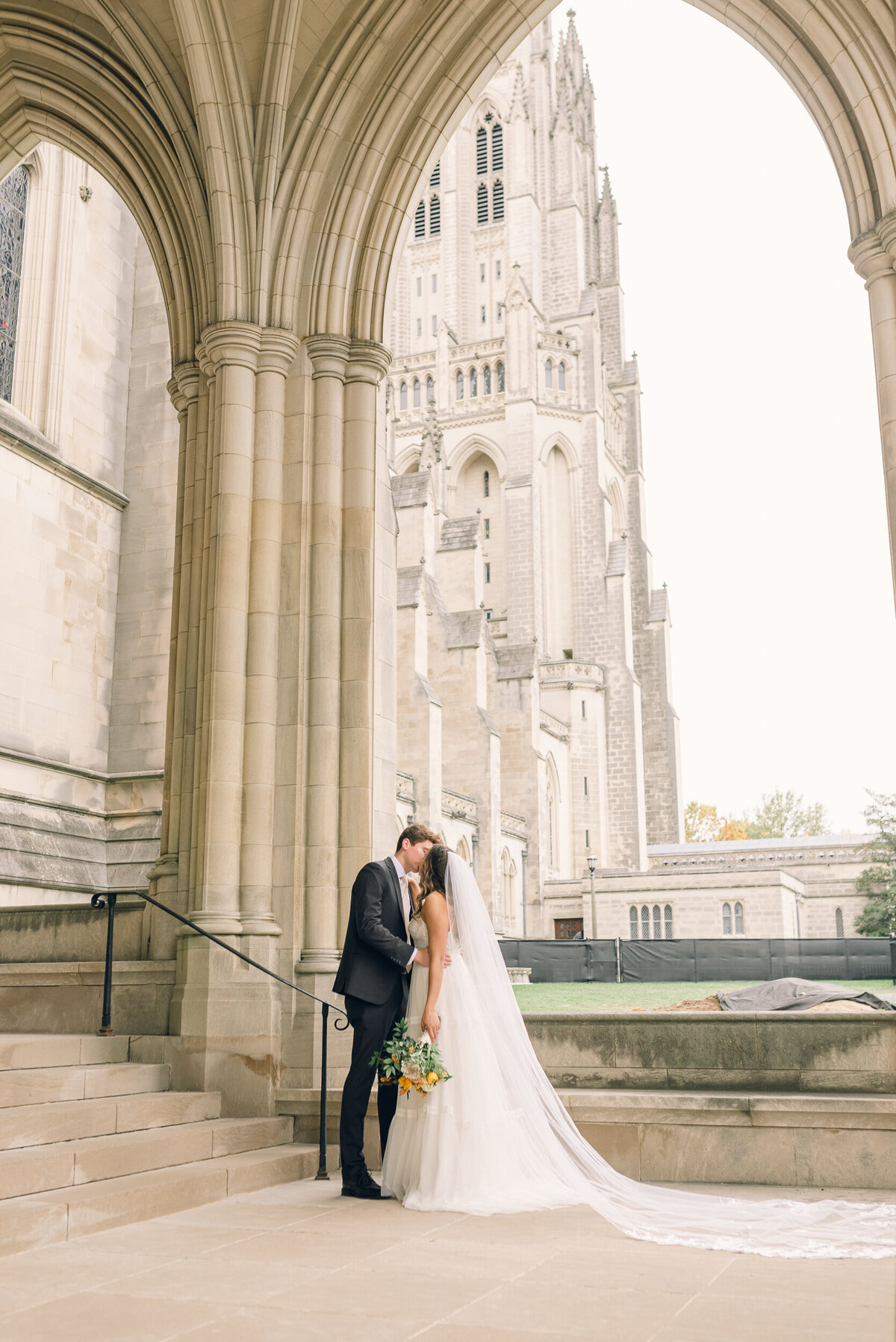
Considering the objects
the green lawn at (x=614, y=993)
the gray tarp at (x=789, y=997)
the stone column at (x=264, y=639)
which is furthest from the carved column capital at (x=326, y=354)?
the green lawn at (x=614, y=993)

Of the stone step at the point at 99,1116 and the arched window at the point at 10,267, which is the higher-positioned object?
the arched window at the point at 10,267

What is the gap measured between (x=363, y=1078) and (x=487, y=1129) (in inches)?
25.8

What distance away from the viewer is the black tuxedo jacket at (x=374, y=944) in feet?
18.0

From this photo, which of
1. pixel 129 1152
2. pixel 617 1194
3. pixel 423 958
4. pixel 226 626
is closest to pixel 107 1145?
pixel 129 1152

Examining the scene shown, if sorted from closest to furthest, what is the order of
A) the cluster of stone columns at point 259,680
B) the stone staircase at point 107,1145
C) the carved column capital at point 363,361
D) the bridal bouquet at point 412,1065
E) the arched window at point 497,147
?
the stone staircase at point 107,1145 → the bridal bouquet at point 412,1065 → the cluster of stone columns at point 259,680 → the carved column capital at point 363,361 → the arched window at point 497,147

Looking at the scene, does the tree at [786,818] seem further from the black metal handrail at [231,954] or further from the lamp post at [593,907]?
the black metal handrail at [231,954]

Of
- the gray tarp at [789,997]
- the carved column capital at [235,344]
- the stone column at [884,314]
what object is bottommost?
the gray tarp at [789,997]

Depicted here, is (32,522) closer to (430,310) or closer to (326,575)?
(326,575)

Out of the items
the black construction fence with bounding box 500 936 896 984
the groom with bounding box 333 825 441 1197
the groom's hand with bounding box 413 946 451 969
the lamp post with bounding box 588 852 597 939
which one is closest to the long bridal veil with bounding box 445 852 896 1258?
the groom's hand with bounding box 413 946 451 969

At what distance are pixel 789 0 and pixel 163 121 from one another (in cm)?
396

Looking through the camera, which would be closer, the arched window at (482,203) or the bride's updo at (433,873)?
the bride's updo at (433,873)

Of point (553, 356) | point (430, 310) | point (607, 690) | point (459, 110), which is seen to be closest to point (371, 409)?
point (459, 110)

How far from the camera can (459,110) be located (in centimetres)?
820

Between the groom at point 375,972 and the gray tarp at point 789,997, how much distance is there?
255cm
